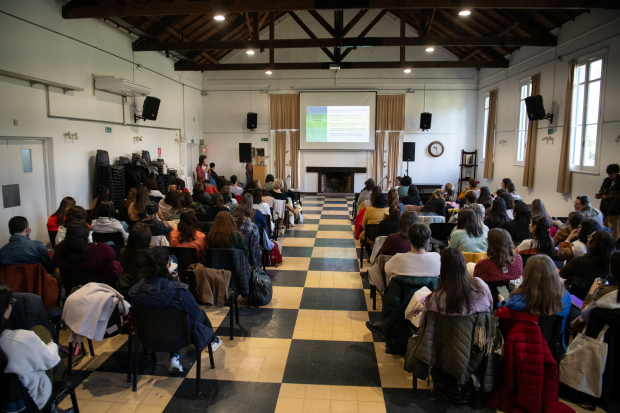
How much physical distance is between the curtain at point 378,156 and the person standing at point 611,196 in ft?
26.8

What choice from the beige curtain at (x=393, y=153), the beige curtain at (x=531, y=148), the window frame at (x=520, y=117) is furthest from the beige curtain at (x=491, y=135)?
the beige curtain at (x=393, y=153)

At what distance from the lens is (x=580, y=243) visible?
3.69m

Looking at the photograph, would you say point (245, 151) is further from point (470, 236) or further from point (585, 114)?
point (470, 236)

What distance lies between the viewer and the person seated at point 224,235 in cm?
399

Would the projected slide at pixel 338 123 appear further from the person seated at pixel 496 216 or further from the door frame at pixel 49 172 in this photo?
the person seated at pixel 496 216

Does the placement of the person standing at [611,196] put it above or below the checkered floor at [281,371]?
above

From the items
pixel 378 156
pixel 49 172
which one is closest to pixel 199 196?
pixel 49 172

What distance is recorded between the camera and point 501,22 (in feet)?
31.2

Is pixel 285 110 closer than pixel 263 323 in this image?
No

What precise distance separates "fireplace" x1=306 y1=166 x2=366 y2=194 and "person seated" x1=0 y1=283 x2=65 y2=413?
41.7 ft

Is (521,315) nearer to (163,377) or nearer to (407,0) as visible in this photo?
(163,377)

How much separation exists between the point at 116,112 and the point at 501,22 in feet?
29.8

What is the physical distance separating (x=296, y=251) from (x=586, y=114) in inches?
243

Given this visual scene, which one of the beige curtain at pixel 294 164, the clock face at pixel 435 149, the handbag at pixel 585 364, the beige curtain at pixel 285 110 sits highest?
the beige curtain at pixel 285 110
